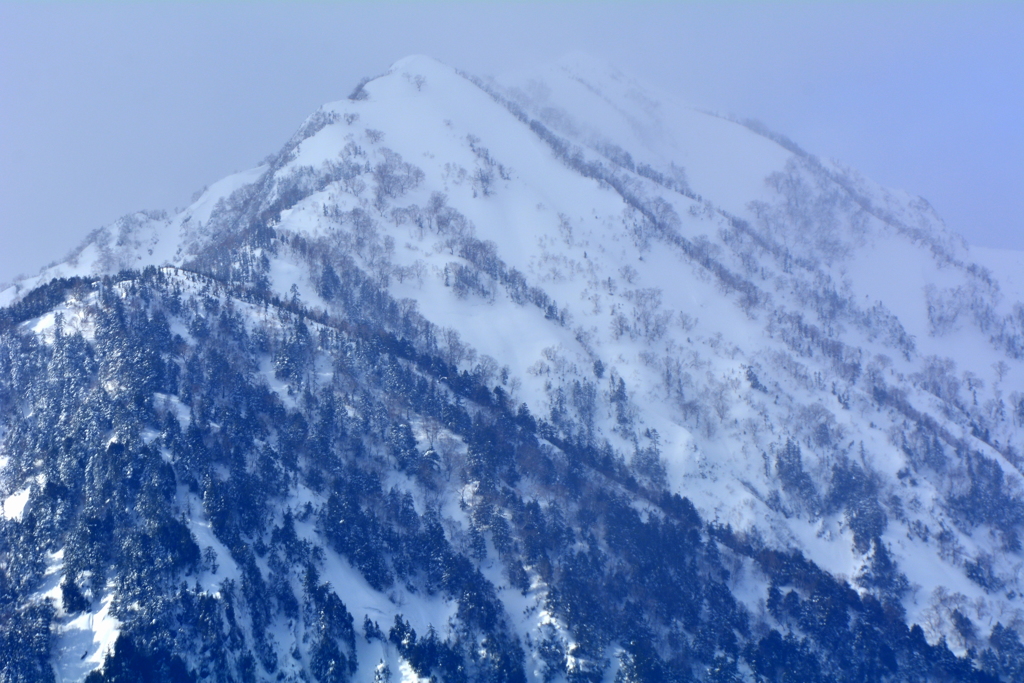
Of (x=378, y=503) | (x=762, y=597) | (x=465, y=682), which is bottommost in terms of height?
(x=465, y=682)

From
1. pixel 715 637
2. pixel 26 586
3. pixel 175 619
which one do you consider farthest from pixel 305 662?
pixel 715 637

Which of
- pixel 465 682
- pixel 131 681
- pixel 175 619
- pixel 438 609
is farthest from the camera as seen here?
pixel 438 609

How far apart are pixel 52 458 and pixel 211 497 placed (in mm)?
32527

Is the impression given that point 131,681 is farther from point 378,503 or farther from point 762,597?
point 762,597

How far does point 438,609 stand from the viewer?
6516 inches

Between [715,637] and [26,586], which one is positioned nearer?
→ [26,586]

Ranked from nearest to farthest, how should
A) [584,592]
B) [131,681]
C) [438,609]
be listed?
[131,681], [438,609], [584,592]

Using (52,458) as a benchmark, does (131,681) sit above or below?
Result: below

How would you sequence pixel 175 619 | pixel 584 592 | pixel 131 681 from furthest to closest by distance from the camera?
1. pixel 584 592
2. pixel 175 619
3. pixel 131 681

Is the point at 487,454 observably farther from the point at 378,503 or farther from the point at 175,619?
the point at 175,619

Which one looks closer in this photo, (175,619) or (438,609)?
(175,619)

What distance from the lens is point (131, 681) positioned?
128 m

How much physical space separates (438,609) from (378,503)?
1121 inches

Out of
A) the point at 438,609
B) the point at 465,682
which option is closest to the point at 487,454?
the point at 438,609
